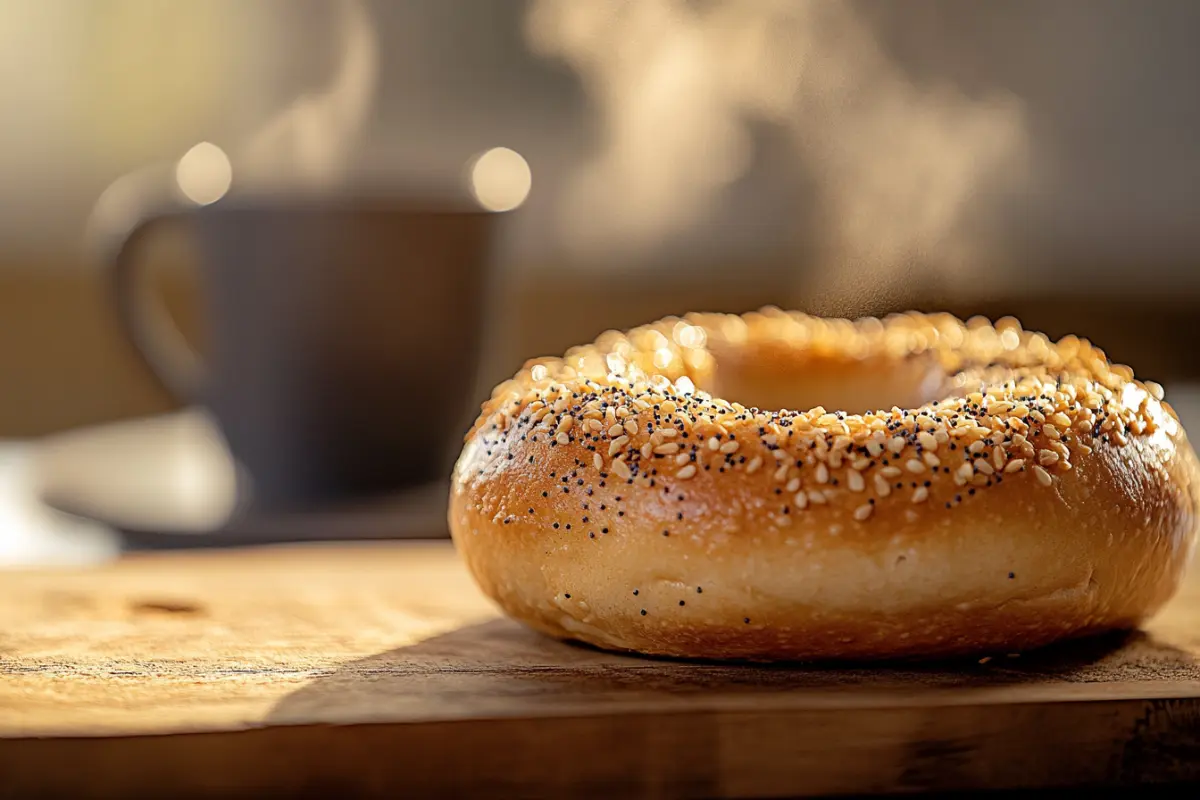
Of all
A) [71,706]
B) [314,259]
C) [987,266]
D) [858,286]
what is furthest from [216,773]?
[987,266]

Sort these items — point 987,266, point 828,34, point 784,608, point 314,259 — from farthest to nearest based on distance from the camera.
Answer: point 987,266, point 314,259, point 828,34, point 784,608

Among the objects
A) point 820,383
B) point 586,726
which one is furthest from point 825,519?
point 820,383

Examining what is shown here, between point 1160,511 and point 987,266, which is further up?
point 987,266

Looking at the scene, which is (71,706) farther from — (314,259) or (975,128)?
(975,128)

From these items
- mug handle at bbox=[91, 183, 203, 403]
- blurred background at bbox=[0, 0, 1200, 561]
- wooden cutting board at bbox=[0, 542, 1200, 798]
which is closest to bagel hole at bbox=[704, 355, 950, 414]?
wooden cutting board at bbox=[0, 542, 1200, 798]

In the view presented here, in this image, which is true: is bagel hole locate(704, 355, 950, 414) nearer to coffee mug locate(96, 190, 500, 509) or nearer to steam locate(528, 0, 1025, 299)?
steam locate(528, 0, 1025, 299)

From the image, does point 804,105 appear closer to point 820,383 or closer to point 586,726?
point 820,383

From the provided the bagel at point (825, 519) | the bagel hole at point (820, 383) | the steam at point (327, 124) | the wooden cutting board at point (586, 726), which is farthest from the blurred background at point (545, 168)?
the wooden cutting board at point (586, 726)
